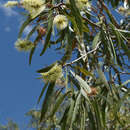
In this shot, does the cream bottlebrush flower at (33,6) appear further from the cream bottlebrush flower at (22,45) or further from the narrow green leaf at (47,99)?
the narrow green leaf at (47,99)

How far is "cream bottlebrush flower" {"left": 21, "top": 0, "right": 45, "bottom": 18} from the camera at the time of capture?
94cm

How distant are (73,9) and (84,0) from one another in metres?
0.11

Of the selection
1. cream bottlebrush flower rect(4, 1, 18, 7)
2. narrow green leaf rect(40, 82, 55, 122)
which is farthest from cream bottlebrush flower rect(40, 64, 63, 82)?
cream bottlebrush flower rect(4, 1, 18, 7)

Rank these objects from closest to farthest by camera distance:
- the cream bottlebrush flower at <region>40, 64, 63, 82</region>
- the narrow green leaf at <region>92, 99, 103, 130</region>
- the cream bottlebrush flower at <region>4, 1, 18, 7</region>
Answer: the cream bottlebrush flower at <region>40, 64, 63, 82</region>
the narrow green leaf at <region>92, 99, 103, 130</region>
the cream bottlebrush flower at <region>4, 1, 18, 7</region>

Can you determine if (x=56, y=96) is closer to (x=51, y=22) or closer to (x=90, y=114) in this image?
(x=90, y=114)

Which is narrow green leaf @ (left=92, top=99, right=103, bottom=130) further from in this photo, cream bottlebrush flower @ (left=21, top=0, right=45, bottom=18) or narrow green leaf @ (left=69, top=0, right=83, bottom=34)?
cream bottlebrush flower @ (left=21, top=0, right=45, bottom=18)

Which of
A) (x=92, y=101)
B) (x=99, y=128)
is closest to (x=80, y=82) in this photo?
(x=92, y=101)

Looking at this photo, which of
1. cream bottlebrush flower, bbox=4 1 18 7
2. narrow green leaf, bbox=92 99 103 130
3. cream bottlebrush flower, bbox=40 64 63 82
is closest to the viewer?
cream bottlebrush flower, bbox=40 64 63 82

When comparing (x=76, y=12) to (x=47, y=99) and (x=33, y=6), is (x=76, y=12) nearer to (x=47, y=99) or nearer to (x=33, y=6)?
(x=33, y=6)

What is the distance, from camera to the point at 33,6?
95cm

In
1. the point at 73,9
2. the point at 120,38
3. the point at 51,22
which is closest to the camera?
the point at 73,9

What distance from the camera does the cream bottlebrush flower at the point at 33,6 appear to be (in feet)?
3.07

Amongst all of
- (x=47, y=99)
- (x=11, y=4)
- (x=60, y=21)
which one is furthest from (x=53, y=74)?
(x=11, y=4)

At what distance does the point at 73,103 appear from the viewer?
1.11 m
